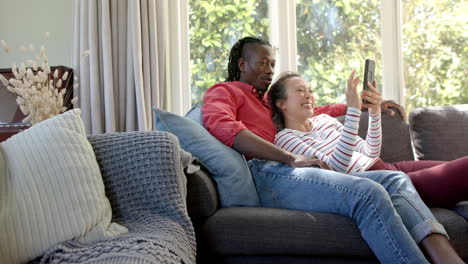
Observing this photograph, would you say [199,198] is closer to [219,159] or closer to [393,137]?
[219,159]

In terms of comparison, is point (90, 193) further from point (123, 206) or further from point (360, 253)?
point (360, 253)

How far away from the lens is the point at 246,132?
186cm

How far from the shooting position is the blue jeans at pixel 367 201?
58.1 inches

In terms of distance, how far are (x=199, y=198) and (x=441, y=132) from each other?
136 centimetres

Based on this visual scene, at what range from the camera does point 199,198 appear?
165cm

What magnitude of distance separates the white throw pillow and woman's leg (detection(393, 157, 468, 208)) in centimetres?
109

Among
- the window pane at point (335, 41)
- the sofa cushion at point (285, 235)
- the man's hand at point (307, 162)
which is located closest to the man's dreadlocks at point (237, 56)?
the man's hand at point (307, 162)

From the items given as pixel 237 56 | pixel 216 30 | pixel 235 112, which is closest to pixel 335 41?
pixel 216 30

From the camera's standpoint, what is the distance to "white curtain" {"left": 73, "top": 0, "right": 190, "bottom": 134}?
9.66 feet

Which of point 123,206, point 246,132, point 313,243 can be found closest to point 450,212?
point 313,243

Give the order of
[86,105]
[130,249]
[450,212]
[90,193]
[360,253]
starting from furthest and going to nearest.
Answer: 1. [86,105]
2. [450,212]
3. [360,253]
4. [90,193]
5. [130,249]

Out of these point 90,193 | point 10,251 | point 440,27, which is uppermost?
point 440,27

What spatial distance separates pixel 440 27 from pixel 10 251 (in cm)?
289

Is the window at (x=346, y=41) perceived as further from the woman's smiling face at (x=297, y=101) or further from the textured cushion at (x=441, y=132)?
the woman's smiling face at (x=297, y=101)
